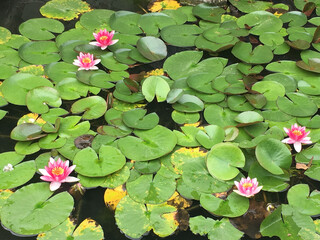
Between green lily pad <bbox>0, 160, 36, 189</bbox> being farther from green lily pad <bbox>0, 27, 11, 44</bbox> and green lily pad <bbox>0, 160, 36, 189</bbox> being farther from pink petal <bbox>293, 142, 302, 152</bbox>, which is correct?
pink petal <bbox>293, 142, 302, 152</bbox>

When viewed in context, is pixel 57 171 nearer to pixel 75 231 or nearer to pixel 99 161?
pixel 99 161

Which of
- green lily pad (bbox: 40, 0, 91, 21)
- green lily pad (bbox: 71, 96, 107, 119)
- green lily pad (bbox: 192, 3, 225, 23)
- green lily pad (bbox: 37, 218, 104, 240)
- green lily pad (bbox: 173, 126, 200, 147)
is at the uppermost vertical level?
green lily pad (bbox: 192, 3, 225, 23)

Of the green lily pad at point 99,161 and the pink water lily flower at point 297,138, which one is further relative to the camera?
the pink water lily flower at point 297,138

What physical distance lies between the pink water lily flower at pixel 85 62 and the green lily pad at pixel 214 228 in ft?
4.16

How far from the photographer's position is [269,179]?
6.91 feet

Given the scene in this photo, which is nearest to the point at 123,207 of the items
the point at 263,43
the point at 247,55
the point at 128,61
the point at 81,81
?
the point at 81,81

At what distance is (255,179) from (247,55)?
1.14 m

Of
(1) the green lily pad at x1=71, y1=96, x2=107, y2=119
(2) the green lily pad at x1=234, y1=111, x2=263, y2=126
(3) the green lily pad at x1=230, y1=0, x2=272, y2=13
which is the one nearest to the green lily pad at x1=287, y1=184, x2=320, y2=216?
(2) the green lily pad at x1=234, y1=111, x2=263, y2=126

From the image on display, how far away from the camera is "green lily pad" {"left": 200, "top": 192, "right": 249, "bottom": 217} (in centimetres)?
197

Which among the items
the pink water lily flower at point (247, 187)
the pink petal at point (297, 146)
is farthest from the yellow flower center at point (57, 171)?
the pink petal at point (297, 146)

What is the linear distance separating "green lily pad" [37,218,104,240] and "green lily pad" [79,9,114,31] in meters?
1.69

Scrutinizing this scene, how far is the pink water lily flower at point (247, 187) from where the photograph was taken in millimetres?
1992

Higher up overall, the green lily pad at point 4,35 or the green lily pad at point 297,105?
the green lily pad at point 297,105

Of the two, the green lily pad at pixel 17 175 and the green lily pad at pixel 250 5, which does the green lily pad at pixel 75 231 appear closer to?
the green lily pad at pixel 17 175
